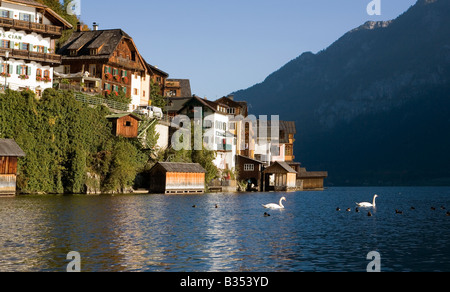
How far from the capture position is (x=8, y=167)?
66375 mm

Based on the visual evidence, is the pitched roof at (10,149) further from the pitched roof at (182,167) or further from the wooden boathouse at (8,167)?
A: the pitched roof at (182,167)

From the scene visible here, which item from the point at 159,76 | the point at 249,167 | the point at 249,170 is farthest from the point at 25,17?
the point at 249,170

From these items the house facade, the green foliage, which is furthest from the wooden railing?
the house facade

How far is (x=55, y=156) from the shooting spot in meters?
76.8

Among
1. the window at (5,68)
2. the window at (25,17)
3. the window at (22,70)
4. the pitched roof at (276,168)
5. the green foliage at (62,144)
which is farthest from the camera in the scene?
the pitched roof at (276,168)

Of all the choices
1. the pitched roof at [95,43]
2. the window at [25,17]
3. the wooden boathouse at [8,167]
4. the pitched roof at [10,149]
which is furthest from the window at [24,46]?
the wooden boathouse at [8,167]

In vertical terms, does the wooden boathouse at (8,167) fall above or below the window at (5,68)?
below

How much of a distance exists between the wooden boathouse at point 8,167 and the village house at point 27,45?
13.3 m

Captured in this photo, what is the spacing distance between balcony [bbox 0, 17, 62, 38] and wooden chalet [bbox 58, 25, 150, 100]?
14.2 metres

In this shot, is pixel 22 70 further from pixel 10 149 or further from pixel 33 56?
pixel 10 149

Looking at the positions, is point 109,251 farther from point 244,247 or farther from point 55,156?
point 55,156

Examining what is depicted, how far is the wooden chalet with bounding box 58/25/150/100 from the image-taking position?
9981cm

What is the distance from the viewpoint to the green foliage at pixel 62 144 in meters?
72.1

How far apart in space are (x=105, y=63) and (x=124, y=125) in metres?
15.4
